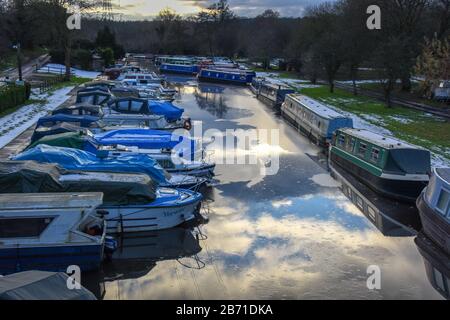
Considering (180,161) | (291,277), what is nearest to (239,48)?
(180,161)

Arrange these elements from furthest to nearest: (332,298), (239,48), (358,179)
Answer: (239,48)
(358,179)
(332,298)

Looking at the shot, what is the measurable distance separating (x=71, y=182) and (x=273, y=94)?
115ft

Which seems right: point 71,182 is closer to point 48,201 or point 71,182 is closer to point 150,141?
point 48,201

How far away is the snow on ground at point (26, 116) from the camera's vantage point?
1196 inches

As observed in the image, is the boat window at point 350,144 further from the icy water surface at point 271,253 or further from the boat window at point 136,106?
the boat window at point 136,106

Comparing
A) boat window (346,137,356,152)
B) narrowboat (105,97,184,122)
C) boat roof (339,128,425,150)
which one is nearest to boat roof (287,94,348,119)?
boat roof (339,128,425,150)

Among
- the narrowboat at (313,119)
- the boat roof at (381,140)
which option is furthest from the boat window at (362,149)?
the narrowboat at (313,119)

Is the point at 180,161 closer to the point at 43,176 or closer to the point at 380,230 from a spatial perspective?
the point at 43,176

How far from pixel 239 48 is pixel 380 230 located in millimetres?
102543

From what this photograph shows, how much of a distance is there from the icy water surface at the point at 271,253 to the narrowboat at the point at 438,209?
2.86 feet

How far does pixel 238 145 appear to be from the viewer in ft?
104

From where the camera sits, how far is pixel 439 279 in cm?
1527

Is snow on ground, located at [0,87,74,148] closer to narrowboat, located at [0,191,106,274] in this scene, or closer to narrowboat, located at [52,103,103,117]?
narrowboat, located at [52,103,103,117]

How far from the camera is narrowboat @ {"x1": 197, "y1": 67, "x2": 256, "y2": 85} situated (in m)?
69.6
